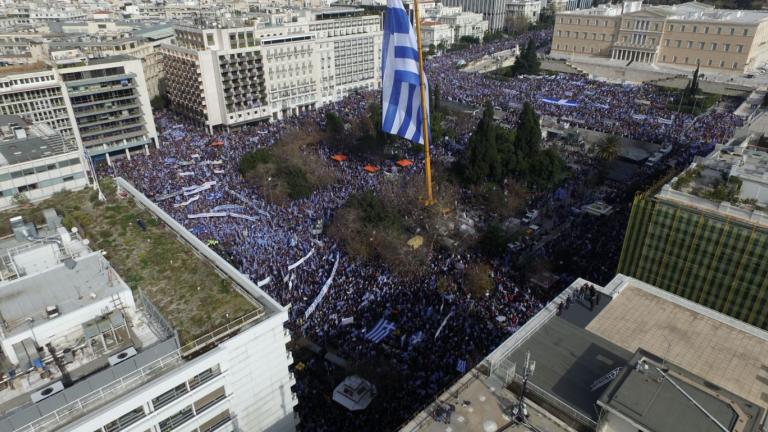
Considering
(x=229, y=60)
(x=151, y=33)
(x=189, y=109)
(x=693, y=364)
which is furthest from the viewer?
(x=151, y=33)

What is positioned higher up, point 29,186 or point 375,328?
point 29,186

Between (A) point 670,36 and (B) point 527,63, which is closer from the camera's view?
(A) point 670,36

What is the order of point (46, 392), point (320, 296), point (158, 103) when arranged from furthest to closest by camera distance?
point (158, 103), point (320, 296), point (46, 392)

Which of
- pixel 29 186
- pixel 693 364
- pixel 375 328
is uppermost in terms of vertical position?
pixel 29 186

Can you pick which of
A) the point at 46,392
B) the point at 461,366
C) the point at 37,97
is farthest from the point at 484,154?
the point at 37,97

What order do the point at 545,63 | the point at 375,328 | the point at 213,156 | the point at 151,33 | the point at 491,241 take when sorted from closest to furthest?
1. the point at 375,328
2. the point at 491,241
3. the point at 213,156
4. the point at 151,33
5. the point at 545,63

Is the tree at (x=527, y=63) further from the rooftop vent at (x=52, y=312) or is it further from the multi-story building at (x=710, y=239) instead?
the rooftop vent at (x=52, y=312)

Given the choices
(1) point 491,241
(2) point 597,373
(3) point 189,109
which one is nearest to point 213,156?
(3) point 189,109

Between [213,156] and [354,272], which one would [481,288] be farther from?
[213,156]

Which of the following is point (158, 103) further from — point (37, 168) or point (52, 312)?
point (52, 312)
